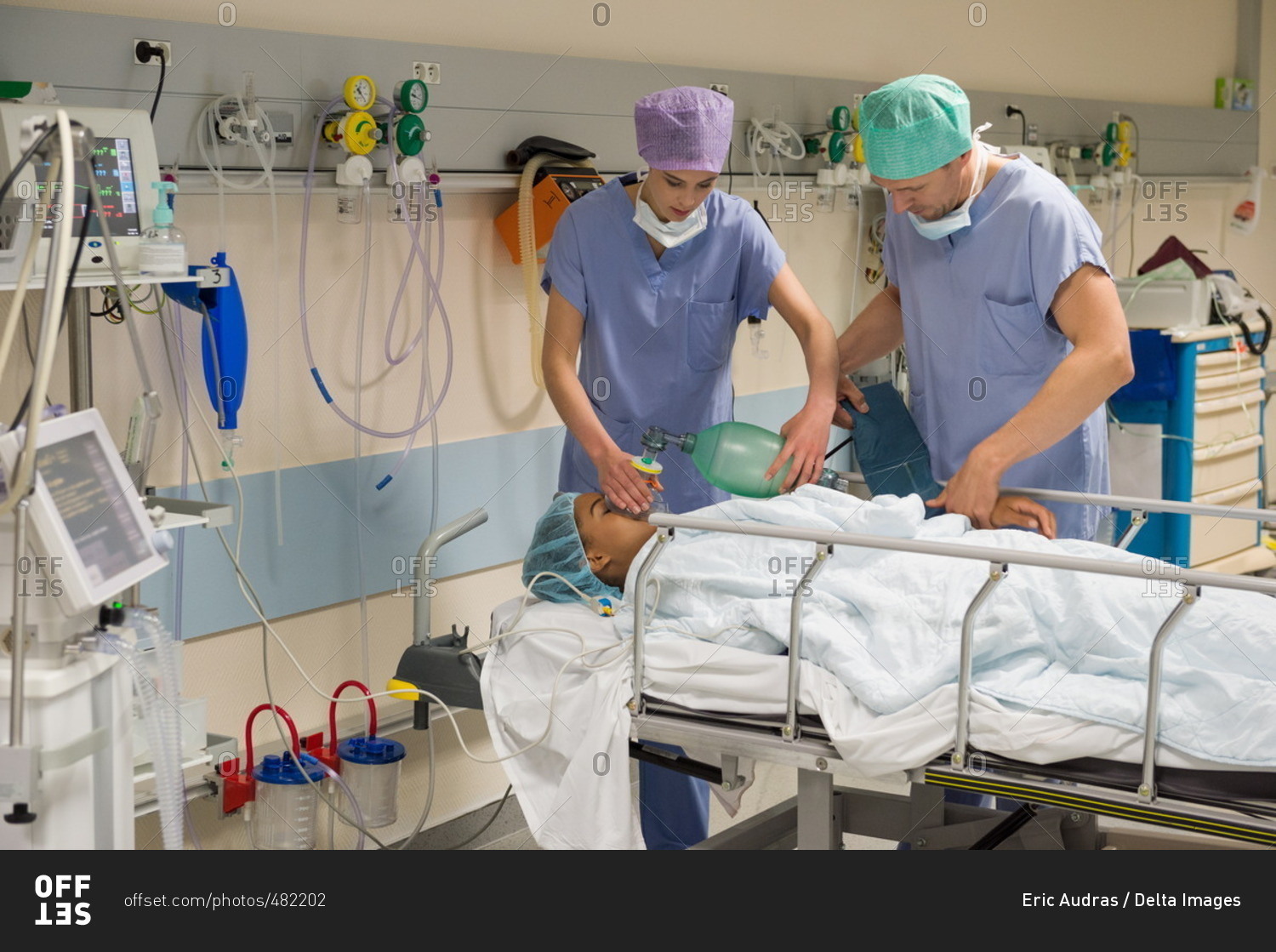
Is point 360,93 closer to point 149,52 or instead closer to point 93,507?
point 149,52

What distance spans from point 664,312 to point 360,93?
0.75 metres

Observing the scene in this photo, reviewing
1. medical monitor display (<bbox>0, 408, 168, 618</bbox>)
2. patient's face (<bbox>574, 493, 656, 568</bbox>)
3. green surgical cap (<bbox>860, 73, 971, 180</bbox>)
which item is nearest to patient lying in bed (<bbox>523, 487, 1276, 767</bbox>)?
patient's face (<bbox>574, 493, 656, 568</bbox>)

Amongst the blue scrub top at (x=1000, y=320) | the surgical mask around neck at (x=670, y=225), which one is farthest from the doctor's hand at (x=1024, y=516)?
the surgical mask around neck at (x=670, y=225)

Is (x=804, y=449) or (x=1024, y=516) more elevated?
(x=804, y=449)

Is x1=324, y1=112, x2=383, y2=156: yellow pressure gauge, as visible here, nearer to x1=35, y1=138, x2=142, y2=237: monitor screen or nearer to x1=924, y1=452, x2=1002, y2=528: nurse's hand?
x1=35, y1=138, x2=142, y2=237: monitor screen

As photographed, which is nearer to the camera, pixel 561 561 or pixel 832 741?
pixel 832 741

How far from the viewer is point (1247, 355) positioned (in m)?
4.67

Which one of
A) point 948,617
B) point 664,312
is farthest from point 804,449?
point 948,617

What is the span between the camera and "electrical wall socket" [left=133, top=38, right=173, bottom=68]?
2.32 m

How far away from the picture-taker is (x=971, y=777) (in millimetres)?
1823

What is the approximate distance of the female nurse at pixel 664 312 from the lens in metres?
2.62

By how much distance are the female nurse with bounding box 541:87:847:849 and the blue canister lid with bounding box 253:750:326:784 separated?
658mm

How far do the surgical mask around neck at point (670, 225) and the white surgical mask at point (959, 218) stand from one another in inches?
17.2
